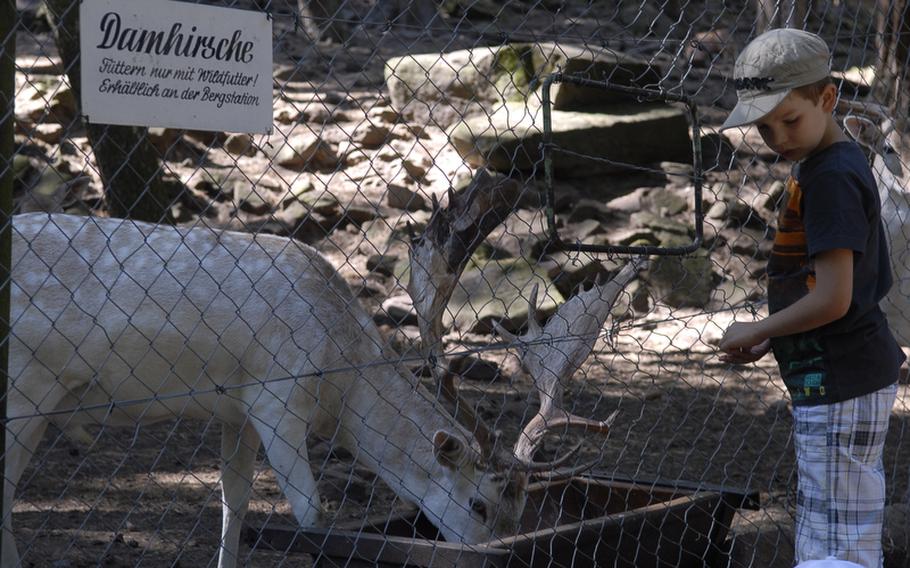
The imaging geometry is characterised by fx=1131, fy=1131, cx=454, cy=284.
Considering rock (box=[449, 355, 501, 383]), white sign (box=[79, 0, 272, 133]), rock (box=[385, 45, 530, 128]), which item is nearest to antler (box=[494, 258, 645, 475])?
white sign (box=[79, 0, 272, 133])

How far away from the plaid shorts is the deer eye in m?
1.50

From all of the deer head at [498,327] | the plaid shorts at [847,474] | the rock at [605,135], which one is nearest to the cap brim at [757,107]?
the plaid shorts at [847,474]

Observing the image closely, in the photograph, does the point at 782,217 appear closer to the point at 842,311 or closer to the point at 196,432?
the point at 842,311

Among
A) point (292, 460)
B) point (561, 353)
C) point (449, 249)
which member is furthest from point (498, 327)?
point (292, 460)

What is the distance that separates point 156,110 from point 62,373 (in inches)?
78.2

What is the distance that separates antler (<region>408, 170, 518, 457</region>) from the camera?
367 cm

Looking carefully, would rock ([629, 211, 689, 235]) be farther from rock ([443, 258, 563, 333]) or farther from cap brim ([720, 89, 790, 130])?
cap brim ([720, 89, 790, 130])

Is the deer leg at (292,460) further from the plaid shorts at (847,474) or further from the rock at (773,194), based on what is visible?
the rock at (773,194)

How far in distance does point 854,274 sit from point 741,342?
0.33 m

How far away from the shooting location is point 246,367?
176 inches

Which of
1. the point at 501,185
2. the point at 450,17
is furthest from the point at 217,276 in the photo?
the point at 450,17

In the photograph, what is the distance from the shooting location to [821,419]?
2900 mm

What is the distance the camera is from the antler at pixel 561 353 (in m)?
3.98

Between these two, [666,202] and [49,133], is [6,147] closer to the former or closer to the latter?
[49,133]
